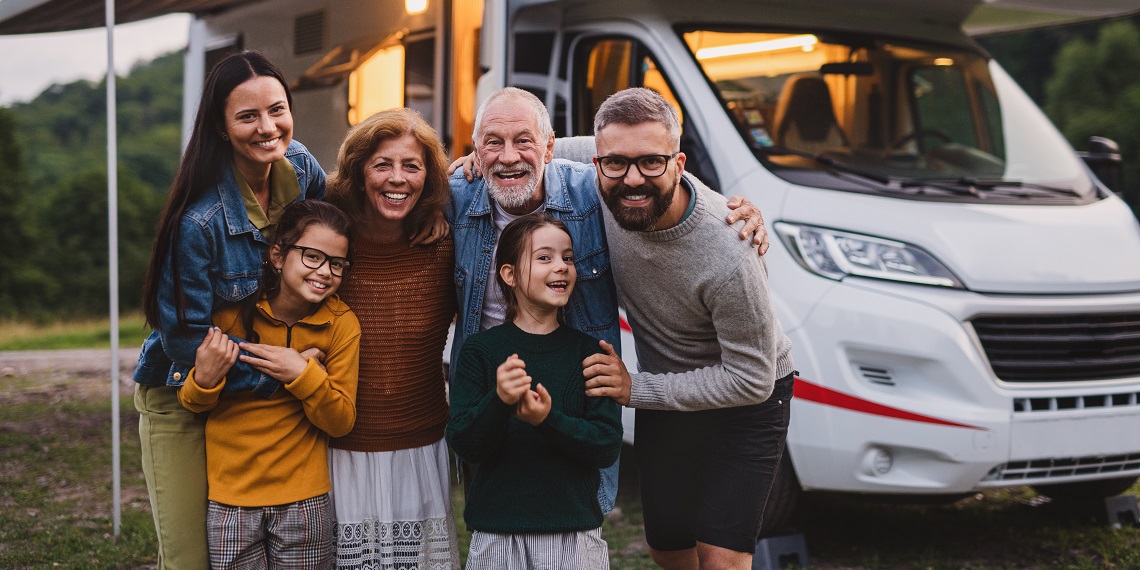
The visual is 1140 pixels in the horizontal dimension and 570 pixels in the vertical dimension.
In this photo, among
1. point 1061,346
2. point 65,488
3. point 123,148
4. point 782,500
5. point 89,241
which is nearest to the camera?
point 1061,346

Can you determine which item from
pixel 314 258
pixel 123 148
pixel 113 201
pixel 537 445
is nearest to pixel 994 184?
pixel 537 445

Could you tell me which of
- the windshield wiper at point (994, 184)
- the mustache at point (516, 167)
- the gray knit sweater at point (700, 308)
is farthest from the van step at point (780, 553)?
the mustache at point (516, 167)

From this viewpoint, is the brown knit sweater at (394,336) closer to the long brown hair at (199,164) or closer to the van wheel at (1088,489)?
the long brown hair at (199,164)

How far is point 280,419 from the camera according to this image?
3.07 meters

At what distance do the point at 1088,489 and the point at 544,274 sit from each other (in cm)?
376

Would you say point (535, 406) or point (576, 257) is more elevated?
point (576, 257)

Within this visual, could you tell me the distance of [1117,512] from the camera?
5473mm

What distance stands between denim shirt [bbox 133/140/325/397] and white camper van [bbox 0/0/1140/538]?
7.09 feet

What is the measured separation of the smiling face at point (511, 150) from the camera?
10.5 feet

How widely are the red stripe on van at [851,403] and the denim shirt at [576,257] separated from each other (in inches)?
51.2

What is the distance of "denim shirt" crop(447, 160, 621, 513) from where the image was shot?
331 centimetres

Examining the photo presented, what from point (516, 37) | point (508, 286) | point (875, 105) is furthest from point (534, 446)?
point (875, 105)

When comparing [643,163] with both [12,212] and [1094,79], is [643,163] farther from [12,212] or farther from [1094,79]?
[12,212]

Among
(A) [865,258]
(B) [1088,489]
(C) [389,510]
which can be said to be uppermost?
(A) [865,258]
